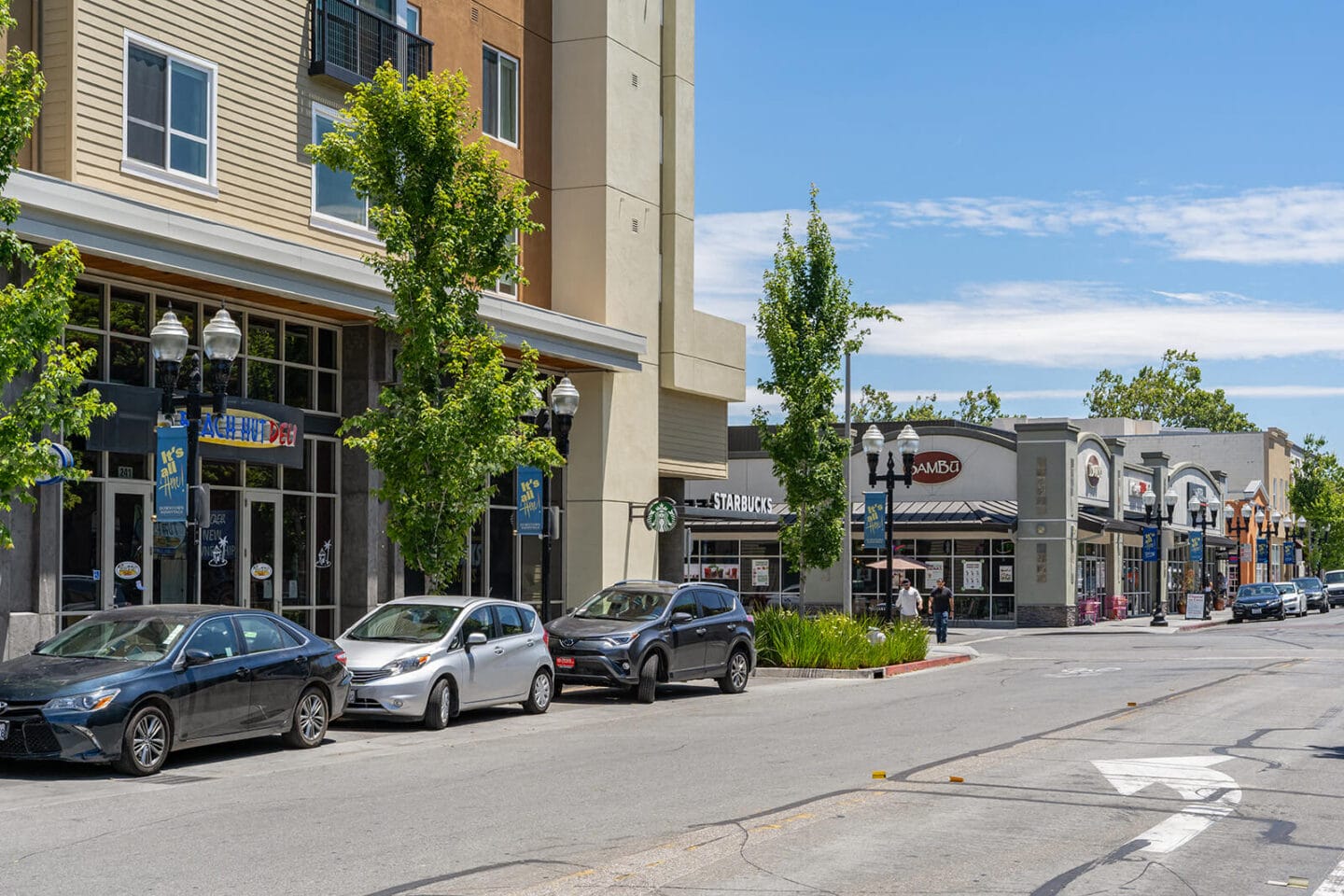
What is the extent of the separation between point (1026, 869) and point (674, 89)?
2790 centimetres

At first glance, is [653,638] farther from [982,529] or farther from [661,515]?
[982,529]

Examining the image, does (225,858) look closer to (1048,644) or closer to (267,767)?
(267,767)

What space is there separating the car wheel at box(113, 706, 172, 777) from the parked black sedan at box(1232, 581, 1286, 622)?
5263 centimetres

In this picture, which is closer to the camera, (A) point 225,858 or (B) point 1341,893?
(B) point 1341,893

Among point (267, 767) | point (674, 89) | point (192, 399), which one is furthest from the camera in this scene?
point (674, 89)

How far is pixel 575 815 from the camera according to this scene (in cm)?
1120

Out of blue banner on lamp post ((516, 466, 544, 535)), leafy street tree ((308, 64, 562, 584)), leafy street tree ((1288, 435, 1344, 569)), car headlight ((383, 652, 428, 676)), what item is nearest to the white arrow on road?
car headlight ((383, 652, 428, 676))

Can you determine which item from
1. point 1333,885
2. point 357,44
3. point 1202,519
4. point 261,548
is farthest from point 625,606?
point 1202,519

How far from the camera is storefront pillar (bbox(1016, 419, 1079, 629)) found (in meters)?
51.3

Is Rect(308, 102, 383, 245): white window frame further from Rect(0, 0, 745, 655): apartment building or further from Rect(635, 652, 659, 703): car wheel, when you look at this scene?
Rect(635, 652, 659, 703): car wheel

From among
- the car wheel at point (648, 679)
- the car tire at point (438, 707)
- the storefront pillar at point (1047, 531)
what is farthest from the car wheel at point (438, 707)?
the storefront pillar at point (1047, 531)

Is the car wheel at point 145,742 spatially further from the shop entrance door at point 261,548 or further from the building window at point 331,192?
the building window at point 331,192

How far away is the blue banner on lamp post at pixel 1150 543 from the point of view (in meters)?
54.4

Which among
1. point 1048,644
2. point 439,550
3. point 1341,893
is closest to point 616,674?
point 439,550
